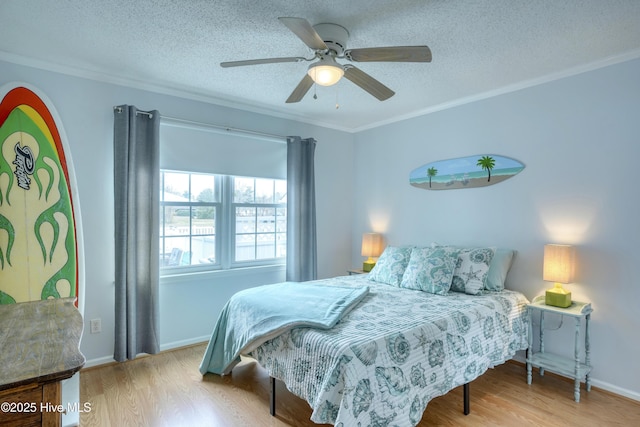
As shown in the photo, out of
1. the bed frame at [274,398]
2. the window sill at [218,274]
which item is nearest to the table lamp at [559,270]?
the bed frame at [274,398]

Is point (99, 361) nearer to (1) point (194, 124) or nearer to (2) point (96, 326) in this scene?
(2) point (96, 326)

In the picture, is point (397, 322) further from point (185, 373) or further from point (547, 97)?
point (547, 97)

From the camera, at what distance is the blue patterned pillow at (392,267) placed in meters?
3.21

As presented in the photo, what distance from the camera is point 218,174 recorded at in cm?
349

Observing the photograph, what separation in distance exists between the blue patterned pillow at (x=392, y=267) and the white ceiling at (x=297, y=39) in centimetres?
157

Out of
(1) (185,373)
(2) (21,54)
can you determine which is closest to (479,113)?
(1) (185,373)

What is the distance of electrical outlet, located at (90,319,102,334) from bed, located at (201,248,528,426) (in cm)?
100

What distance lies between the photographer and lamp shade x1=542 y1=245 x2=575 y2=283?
8.32 feet

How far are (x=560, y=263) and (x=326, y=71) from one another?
2221 mm

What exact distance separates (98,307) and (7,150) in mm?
1369

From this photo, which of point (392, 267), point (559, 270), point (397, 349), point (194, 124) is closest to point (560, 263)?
point (559, 270)

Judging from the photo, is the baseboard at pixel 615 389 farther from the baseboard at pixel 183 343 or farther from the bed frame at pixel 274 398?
the baseboard at pixel 183 343

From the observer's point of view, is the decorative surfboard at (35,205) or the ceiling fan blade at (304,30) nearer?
the ceiling fan blade at (304,30)

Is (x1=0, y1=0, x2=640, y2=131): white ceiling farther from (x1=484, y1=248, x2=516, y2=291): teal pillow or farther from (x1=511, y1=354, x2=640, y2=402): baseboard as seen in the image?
(x1=511, y1=354, x2=640, y2=402): baseboard
